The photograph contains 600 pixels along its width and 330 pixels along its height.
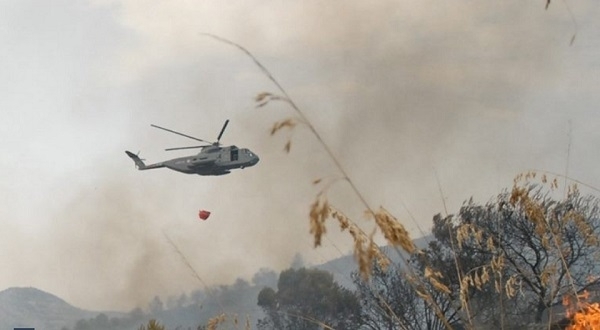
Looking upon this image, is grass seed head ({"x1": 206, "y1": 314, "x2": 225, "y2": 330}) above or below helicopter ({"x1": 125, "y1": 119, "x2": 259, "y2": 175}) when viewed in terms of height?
below

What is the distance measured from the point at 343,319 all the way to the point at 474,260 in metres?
33.7

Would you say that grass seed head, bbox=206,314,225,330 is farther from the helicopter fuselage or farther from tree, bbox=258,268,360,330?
tree, bbox=258,268,360,330

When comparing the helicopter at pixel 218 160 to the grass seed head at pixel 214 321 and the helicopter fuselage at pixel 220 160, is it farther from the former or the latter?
the grass seed head at pixel 214 321

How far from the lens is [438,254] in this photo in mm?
65625

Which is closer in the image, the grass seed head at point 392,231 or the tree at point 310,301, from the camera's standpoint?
the grass seed head at point 392,231

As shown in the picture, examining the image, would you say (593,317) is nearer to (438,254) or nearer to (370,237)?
(370,237)

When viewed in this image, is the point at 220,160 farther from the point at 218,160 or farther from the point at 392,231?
the point at 392,231

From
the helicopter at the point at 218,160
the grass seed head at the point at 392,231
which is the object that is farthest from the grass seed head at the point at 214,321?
the helicopter at the point at 218,160

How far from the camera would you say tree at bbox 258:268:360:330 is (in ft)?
303

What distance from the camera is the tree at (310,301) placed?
92438 mm

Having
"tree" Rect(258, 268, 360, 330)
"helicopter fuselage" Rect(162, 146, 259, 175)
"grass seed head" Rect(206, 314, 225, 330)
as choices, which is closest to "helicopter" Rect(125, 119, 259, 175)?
"helicopter fuselage" Rect(162, 146, 259, 175)

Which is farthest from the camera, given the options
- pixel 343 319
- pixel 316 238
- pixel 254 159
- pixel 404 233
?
pixel 343 319

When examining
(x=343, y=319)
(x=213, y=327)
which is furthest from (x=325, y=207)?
(x=343, y=319)

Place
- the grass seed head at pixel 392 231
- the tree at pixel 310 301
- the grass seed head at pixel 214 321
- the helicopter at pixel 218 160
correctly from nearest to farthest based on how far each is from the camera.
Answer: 1. the grass seed head at pixel 392 231
2. the grass seed head at pixel 214 321
3. the helicopter at pixel 218 160
4. the tree at pixel 310 301
